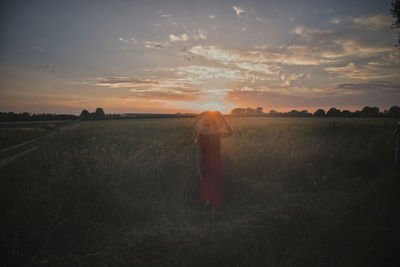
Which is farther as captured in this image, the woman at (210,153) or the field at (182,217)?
the woman at (210,153)

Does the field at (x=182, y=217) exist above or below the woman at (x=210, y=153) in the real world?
below

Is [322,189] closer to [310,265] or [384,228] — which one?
[384,228]

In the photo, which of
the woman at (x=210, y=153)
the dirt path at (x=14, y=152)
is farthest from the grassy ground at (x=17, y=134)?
the woman at (x=210, y=153)

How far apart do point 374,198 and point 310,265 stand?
3013 millimetres

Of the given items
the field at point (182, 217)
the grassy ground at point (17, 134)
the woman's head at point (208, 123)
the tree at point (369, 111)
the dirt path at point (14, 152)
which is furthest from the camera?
the tree at point (369, 111)

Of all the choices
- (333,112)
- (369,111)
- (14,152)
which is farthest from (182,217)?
(369,111)

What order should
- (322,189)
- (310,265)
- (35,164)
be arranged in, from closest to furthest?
(310,265)
(35,164)
(322,189)

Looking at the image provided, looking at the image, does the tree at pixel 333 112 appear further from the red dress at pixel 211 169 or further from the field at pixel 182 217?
the red dress at pixel 211 169

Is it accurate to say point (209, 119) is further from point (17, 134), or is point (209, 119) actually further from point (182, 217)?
point (17, 134)

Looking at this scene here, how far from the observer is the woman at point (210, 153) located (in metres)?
4.16

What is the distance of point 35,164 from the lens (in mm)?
5199

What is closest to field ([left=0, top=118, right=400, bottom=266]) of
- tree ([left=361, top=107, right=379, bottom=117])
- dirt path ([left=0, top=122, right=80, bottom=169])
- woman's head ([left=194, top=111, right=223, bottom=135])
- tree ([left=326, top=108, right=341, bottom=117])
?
woman's head ([left=194, top=111, right=223, bottom=135])

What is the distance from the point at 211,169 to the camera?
4.22 m

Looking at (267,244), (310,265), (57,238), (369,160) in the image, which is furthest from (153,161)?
(369,160)
